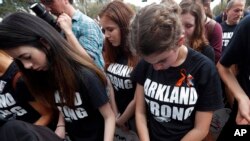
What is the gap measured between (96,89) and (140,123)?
352 mm

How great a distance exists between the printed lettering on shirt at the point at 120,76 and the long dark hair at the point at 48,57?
38 cm

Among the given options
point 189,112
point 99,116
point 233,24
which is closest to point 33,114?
point 99,116

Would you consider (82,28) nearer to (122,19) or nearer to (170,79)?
(122,19)

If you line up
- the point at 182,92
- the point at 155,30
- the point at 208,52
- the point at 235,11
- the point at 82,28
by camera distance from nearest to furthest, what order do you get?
the point at 155,30 → the point at 182,92 → the point at 208,52 → the point at 82,28 → the point at 235,11

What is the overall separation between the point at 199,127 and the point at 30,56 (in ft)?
3.18

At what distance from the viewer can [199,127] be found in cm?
152

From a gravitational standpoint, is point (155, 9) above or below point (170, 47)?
above

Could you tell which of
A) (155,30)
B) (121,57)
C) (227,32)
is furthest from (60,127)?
(227,32)

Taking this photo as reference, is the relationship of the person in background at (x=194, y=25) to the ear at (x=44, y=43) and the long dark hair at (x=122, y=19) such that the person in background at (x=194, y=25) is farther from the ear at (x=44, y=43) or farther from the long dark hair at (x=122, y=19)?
the ear at (x=44, y=43)

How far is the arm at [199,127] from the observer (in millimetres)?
1497

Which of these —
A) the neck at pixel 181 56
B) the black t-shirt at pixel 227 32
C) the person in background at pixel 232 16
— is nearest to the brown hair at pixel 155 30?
the neck at pixel 181 56

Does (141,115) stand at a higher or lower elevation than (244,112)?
lower

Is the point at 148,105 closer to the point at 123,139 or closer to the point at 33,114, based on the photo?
the point at 123,139

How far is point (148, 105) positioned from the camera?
5.41 ft
